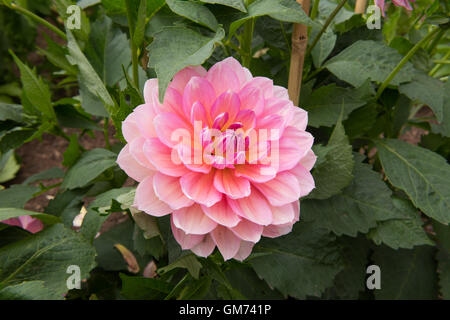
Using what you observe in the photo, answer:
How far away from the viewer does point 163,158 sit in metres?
0.46

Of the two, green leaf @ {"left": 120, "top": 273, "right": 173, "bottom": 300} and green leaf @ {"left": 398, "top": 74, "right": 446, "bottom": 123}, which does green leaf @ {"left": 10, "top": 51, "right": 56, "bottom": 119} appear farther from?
green leaf @ {"left": 398, "top": 74, "right": 446, "bottom": 123}

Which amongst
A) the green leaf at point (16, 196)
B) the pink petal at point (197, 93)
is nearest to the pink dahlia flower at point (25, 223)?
the green leaf at point (16, 196)

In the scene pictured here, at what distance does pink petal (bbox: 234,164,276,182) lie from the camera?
465 mm

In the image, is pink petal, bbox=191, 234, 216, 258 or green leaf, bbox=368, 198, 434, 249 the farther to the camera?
green leaf, bbox=368, 198, 434, 249

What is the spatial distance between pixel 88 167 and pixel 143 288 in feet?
0.66

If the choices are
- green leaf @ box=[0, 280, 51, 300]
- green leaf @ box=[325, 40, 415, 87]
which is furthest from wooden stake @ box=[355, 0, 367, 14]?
green leaf @ box=[0, 280, 51, 300]

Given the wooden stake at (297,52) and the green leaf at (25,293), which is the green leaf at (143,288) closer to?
the green leaf at (25,293)

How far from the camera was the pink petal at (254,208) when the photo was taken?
453 mm

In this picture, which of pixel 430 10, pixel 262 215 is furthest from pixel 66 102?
pixel 430 10
